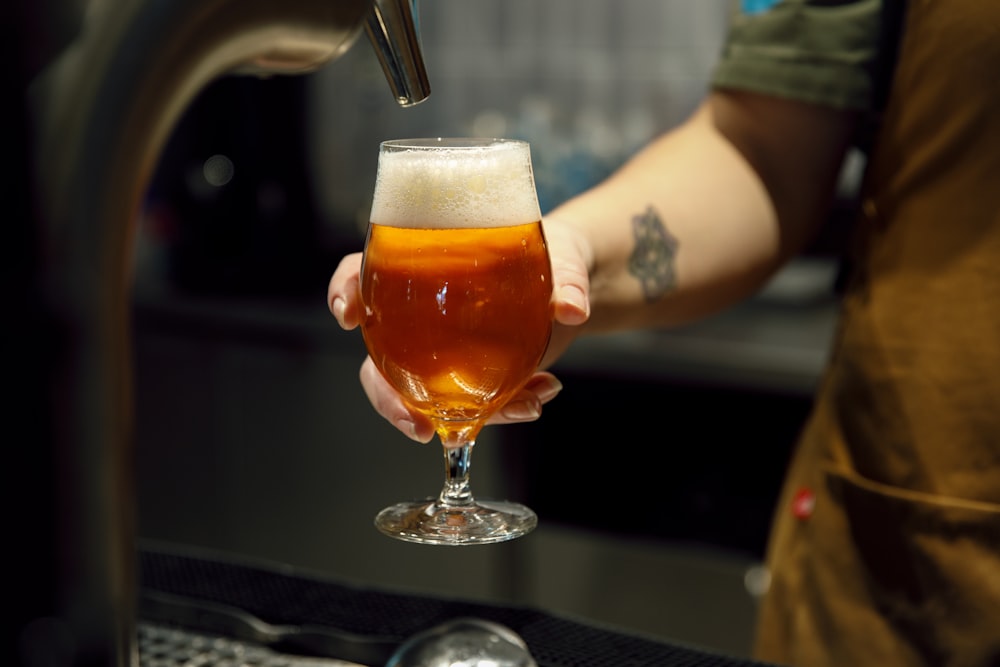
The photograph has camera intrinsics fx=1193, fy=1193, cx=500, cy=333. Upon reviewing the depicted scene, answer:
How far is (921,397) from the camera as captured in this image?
1091mm

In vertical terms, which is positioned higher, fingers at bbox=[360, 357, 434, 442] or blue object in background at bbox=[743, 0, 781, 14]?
blue object in background at bbox=[743, 0, 781, 14]

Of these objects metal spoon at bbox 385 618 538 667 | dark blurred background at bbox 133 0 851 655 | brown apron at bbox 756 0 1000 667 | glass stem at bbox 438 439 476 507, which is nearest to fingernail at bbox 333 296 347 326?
glass stem at bbox 438 439 476 507

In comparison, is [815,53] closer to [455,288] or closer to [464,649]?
[455,288]

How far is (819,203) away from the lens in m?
1.28

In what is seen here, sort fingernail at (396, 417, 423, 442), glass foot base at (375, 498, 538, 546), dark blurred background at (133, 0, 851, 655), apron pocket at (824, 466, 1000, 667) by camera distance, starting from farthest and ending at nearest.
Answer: dark blurred background at (133, 0, 851, 655) < apron pocket at (824, 466, 1000, 667) < fingernail at (396, 417, 423, 442) < glass foot base at (375, 498, 538, 546)

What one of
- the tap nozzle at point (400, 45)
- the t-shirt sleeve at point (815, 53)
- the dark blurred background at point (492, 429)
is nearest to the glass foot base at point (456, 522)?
the tap nozzle at point (400, 45)

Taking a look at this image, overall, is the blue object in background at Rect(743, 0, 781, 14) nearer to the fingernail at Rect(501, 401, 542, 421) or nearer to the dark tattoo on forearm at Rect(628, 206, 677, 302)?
the dark tattoo on forearm at Rect(628, 206, 677, 302)

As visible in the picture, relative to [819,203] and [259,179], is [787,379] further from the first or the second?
[259,179]

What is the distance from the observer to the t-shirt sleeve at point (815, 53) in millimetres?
1178

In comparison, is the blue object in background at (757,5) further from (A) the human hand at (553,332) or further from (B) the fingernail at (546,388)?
(B) the fingernail at (546,388)

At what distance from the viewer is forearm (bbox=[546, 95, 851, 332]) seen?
117 centimetres

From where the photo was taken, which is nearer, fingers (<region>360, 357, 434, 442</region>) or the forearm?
fingers (<region>360, 357, 434, 442</region>)

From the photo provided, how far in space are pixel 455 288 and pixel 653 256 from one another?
1.37 feet

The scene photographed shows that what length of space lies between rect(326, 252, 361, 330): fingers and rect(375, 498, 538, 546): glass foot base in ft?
0.47
